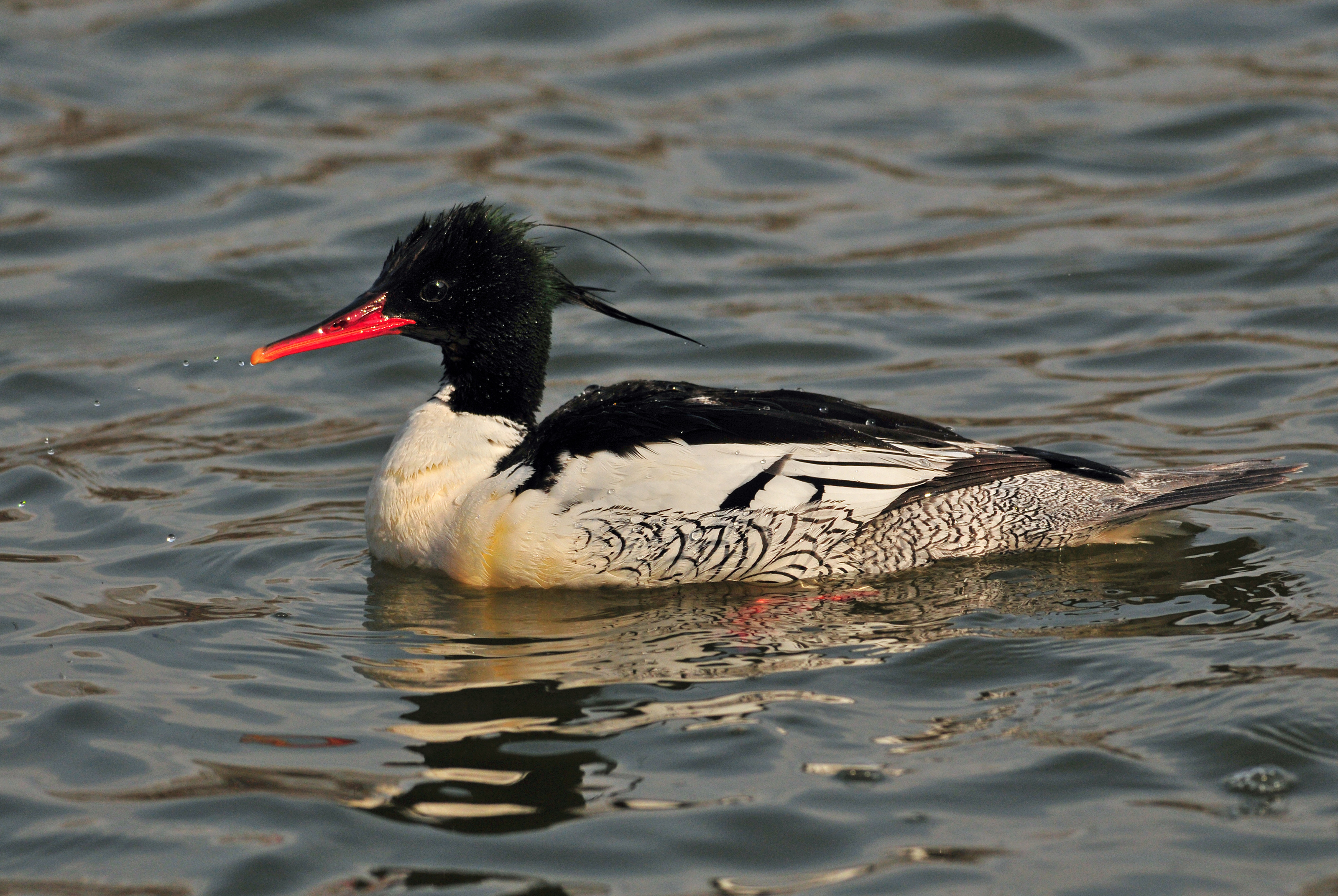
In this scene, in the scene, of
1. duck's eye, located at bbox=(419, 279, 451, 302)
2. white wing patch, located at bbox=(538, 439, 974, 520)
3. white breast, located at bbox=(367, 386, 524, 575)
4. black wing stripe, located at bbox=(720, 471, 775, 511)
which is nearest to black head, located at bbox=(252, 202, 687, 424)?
duck's eye, located at bbox=(419, 279, 451, 302)

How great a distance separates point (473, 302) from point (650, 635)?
1.77 metres

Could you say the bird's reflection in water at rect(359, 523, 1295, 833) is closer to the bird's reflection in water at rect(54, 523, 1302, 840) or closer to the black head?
the bird's reflection in water at rect(54, 523, 1302, 840)

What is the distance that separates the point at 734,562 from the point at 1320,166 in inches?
306

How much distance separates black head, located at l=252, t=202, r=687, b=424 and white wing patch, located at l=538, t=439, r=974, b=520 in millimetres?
741

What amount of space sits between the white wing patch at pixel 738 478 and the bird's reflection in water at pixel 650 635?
389 mm

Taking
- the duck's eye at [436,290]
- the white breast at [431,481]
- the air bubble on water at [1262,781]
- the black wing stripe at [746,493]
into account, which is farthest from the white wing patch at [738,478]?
the air bubble on water at [1262,781]

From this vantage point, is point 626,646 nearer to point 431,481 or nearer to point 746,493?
point 746,493

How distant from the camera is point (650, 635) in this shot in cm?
625

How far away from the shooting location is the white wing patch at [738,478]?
21.6ft

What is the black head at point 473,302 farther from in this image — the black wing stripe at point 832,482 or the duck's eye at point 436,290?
the black wing stripe at point 832,482

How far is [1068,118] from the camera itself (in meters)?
13.4

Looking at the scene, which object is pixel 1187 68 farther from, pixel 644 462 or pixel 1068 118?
pixel 644 462

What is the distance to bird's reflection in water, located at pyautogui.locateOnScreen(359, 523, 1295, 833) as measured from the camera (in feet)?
17.0

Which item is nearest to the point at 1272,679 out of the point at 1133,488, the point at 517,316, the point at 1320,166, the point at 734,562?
the point at 1133,488
